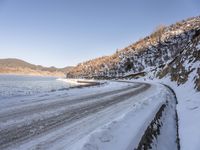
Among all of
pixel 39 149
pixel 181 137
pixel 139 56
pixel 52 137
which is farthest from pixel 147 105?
pixel 139 56

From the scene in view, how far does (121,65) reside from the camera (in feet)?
616

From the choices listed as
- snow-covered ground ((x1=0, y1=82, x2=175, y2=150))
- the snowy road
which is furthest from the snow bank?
the snowy road

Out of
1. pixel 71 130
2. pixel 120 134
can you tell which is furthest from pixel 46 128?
pixel 120 134

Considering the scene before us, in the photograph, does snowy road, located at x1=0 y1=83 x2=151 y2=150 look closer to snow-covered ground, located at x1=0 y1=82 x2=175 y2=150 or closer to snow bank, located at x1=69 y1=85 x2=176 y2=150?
snow-covered ground, located at x1=0 y1=82 x2=175 y2=150

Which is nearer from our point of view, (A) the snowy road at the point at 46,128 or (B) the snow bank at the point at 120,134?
(A) the snowy road at the point at 46,128

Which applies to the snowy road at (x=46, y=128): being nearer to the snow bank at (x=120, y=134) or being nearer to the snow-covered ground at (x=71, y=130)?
the snow-covered ground at (x=71, y=130)

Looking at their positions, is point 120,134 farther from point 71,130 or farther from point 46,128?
point 46,128

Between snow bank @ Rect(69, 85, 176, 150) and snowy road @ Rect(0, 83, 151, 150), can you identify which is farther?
snow bank @ Rect(69, 85, 176, 150)

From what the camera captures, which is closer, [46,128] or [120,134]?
[120,134]

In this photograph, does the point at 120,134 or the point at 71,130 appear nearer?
the point at 120,134

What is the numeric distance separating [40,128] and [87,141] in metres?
2.49

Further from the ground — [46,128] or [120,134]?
[46,128]

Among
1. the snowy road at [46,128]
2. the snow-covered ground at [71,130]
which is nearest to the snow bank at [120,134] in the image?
the snow-covered ground at [71,130]

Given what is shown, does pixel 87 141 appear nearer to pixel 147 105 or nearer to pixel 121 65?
pixel 147 105
